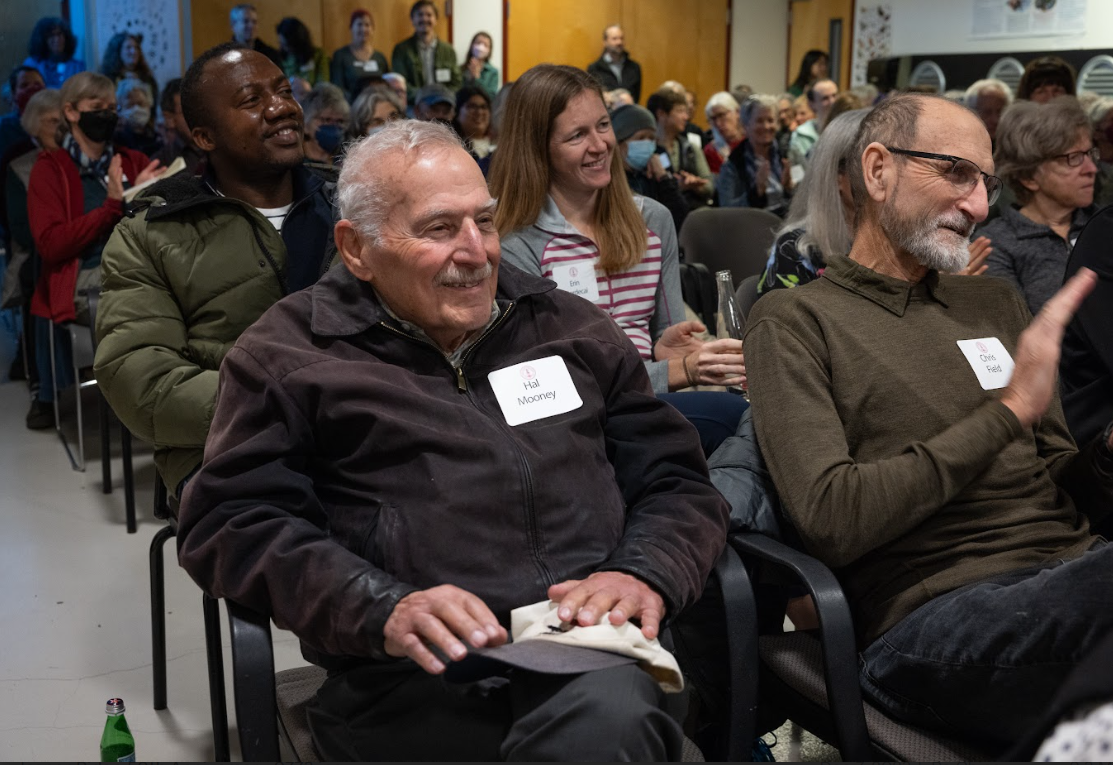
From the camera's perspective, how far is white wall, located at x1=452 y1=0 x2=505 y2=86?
11.7 meters

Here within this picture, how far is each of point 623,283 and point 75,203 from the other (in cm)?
283

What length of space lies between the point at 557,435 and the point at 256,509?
0.46 m

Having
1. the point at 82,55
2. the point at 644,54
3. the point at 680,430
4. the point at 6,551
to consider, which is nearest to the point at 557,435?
the point at 680,430

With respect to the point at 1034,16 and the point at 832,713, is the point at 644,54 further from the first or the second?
the point at 832,713

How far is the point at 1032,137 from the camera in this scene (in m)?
3.52

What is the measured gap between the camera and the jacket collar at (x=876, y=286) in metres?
1.98

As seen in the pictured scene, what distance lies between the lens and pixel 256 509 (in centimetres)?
159

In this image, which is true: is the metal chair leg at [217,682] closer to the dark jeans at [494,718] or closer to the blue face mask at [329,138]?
the dark jeans at [494,718]

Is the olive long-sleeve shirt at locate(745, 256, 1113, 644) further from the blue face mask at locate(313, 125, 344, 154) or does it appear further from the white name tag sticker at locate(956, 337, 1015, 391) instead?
the blue face mask at locate(313, 125, 344, 154)

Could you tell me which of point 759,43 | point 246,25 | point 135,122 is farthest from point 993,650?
point 759,43

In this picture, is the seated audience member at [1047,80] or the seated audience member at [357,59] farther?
the seated audience member at [357,59]

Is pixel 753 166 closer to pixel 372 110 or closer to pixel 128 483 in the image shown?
pixel 372 110

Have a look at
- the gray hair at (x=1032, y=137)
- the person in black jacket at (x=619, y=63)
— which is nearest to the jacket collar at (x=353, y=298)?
the gray hair at (x=1032, y=137)

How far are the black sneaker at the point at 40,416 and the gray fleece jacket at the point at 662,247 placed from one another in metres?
3.15
